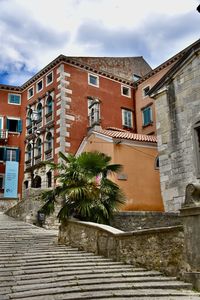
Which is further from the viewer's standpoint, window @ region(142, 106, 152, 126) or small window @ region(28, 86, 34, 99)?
small window @ region(28, 86, 34, 99)

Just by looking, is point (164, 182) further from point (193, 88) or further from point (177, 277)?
point (177, 277)

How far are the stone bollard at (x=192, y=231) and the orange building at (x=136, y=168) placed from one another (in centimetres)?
1132

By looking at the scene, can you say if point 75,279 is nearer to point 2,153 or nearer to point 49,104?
point 49,104

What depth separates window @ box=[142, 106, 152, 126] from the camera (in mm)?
29425

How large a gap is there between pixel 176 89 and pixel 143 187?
655 centimetres

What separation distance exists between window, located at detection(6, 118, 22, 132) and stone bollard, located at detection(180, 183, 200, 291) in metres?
26.1

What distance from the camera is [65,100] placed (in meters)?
27.4

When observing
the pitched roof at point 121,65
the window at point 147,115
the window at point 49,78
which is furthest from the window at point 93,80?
the window at point 147,115

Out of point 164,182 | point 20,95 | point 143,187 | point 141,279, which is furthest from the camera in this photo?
point 20,95

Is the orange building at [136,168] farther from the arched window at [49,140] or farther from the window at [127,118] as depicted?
the window at [127,118]

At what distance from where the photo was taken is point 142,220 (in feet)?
44.4

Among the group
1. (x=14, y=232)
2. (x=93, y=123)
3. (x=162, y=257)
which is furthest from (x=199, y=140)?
(x=93, y=123)

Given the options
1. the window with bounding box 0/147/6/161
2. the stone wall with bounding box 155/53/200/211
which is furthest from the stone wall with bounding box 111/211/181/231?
the window with bounding box 0/147/6/161

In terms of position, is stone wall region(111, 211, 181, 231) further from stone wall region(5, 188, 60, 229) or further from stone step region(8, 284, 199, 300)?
stone step region(8, 284, 199, 300)
